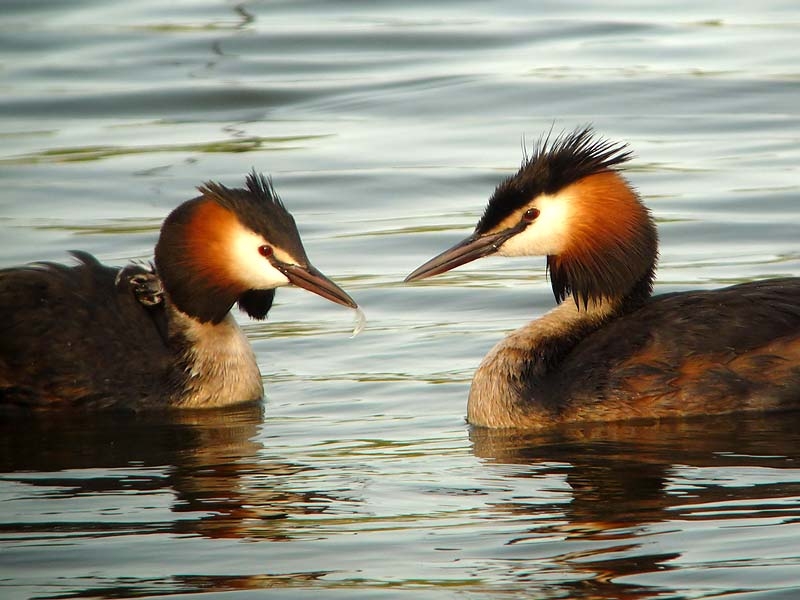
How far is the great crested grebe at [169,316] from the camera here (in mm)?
9109

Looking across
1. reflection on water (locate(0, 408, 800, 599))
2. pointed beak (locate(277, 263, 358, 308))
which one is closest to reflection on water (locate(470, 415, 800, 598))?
reflection on water (locate(0, 408, 800, 599))

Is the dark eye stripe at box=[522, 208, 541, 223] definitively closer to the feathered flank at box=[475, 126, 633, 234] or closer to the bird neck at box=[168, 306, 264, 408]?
the feathered flank at box=[475, 126, 633, 234]

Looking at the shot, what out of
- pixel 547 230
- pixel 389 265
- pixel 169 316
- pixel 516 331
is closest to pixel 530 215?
pixel 547 230

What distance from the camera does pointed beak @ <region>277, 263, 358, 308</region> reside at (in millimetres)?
8891

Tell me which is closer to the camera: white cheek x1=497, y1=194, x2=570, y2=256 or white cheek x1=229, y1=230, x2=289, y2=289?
white cheek x1=497, y1=194, x2=570, y2=256

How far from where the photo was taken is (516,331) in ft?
29.5

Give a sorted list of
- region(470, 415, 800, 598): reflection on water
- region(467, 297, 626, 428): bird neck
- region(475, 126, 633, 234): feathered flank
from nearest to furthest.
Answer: region(470, 415, 800, 598): reflection on water → region(467, 297, 626, 428): bird neck → region(475, 126, 633, 234): feathered flank

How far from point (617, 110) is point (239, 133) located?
3.27 metres

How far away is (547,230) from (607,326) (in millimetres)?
542

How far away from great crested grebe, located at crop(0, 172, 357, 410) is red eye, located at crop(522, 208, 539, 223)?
1021 millimetres

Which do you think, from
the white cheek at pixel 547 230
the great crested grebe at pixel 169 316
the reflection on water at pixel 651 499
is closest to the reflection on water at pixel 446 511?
the reflection on water at pixel 651 499

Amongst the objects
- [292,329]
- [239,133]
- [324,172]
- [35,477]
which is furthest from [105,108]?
[35,477]

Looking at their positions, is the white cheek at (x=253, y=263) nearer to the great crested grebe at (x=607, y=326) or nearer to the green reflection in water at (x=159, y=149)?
the great crested grebe at (x=607, y=326)

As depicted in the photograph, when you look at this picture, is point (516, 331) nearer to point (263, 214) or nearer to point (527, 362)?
point (527, 362)
